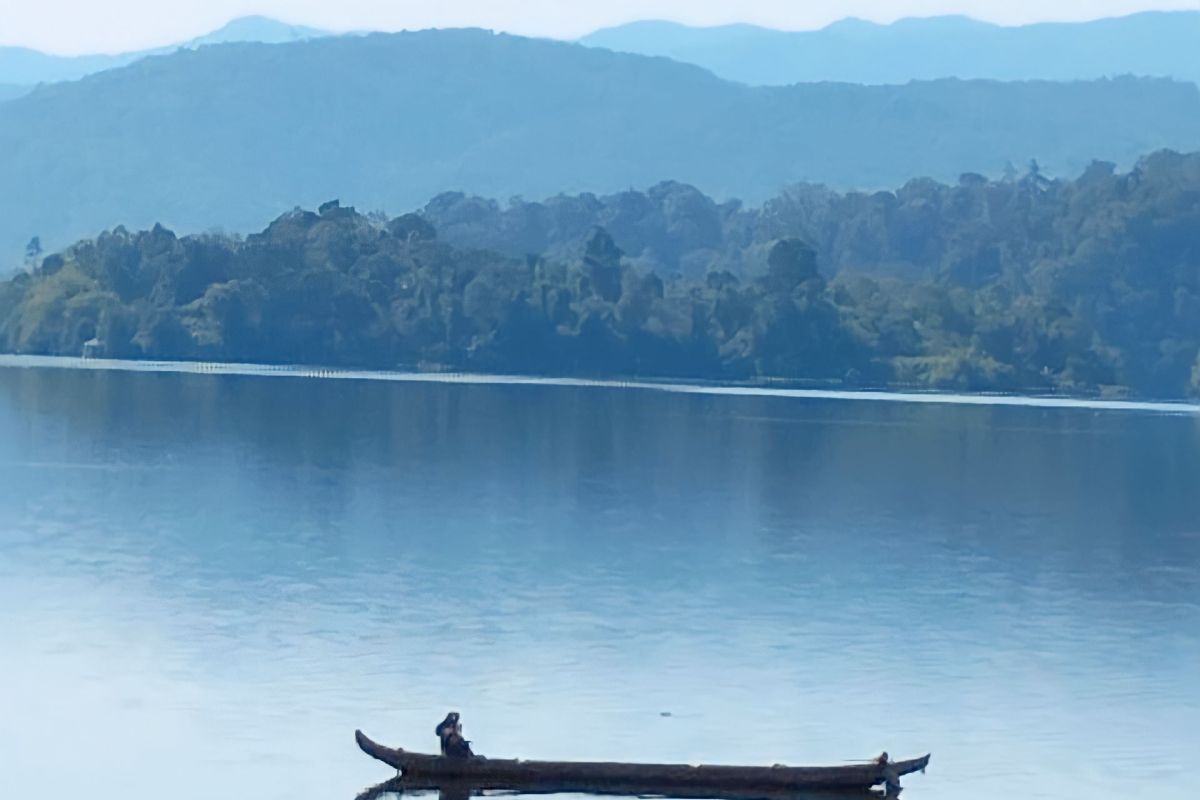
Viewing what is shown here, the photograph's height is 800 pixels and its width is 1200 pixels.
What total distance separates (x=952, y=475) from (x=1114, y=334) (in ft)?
297

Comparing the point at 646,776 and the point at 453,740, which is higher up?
the point at 453,740

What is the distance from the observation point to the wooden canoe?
26.5 meters

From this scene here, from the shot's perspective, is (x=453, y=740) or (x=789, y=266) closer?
(x=453, y=740)

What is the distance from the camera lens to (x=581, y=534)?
173ft

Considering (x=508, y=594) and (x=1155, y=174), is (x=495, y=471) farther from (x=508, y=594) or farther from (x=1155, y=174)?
(x=1155, y=174)

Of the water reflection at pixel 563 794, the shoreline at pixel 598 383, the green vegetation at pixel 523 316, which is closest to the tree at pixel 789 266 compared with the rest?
the green vegetation at pixel 523 316

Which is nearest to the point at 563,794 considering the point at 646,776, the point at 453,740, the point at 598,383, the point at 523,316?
the point at 646,776

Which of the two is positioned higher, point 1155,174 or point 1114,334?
point 1155,174

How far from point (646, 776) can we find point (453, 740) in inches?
80.0

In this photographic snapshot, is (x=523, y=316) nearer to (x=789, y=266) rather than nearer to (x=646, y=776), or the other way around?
(x=789, y=266)

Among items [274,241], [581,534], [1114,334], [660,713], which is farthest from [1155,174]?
[660,713]

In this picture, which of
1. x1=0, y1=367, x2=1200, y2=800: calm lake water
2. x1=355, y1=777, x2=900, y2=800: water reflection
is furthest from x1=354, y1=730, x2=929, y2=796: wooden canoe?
x1=0, y1=367, x2=1200, y2=800: calm lake water

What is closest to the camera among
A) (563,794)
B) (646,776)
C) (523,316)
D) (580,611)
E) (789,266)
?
(646,776)

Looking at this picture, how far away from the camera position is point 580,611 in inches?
1583
